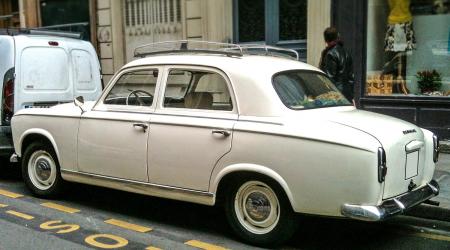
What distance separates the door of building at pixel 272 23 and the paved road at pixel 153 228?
17.3 feet

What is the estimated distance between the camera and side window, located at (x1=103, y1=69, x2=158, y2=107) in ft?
17.9

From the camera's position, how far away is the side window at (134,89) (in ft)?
17.9

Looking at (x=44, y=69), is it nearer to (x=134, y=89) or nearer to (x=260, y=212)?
(x=134, y=89)

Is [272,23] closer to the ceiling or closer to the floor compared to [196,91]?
closer to the ceiling

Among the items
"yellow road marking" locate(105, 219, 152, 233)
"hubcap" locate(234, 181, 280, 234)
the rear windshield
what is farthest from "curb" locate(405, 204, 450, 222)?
"yellow road marking" locate(105, 219, 152, 233)

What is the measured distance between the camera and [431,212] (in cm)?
547

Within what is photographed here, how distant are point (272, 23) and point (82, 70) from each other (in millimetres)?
4186

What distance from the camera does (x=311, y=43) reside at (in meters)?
9.90

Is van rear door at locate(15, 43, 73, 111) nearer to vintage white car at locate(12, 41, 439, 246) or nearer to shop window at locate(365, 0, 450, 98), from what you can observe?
vintage white car at locate(12, 41, 439, 246)

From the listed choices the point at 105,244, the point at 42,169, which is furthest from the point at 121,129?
the point at 42,169

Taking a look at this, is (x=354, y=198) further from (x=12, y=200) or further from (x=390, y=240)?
(x=12, y=200)

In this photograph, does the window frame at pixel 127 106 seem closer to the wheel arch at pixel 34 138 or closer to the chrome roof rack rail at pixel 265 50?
the wheel arch at pixel 34 138

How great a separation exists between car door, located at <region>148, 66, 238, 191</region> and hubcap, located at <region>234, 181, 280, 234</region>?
0.36 meters

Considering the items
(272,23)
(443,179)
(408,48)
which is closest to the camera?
(443,179)
